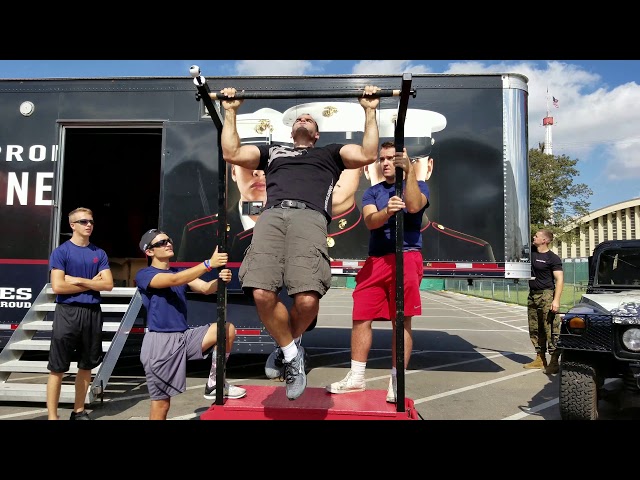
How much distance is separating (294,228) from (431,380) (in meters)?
4.05

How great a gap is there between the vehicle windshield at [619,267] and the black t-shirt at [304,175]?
361 cm

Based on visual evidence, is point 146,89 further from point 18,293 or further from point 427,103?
point 427,103

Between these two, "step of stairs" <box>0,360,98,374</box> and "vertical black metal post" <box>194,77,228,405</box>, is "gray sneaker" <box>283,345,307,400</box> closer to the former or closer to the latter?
"vertical black metal post" <box>194,77,228,405</box>

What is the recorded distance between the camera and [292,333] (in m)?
2.87

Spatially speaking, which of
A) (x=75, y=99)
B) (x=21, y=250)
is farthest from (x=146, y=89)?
(x=21, y=250)

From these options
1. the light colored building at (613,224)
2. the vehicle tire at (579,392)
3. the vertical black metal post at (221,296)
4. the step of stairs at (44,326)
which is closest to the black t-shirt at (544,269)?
the vehicle tire at (579,392)

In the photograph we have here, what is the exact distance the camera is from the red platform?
2893 millimetres

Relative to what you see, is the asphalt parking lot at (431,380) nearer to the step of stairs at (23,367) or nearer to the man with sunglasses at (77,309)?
the step of stairs at (23,367)

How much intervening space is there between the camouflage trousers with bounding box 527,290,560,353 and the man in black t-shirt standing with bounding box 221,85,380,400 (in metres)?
4.71

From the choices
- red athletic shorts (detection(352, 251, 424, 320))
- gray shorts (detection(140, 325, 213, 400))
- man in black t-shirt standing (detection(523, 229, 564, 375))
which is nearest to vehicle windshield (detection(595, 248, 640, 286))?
man in black t-shirt standing (detection(523, 229, 564, 375))

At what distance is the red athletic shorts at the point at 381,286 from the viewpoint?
340 centimetres

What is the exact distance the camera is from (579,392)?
12.8 feet

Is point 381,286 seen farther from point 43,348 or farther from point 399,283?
point 43,348
